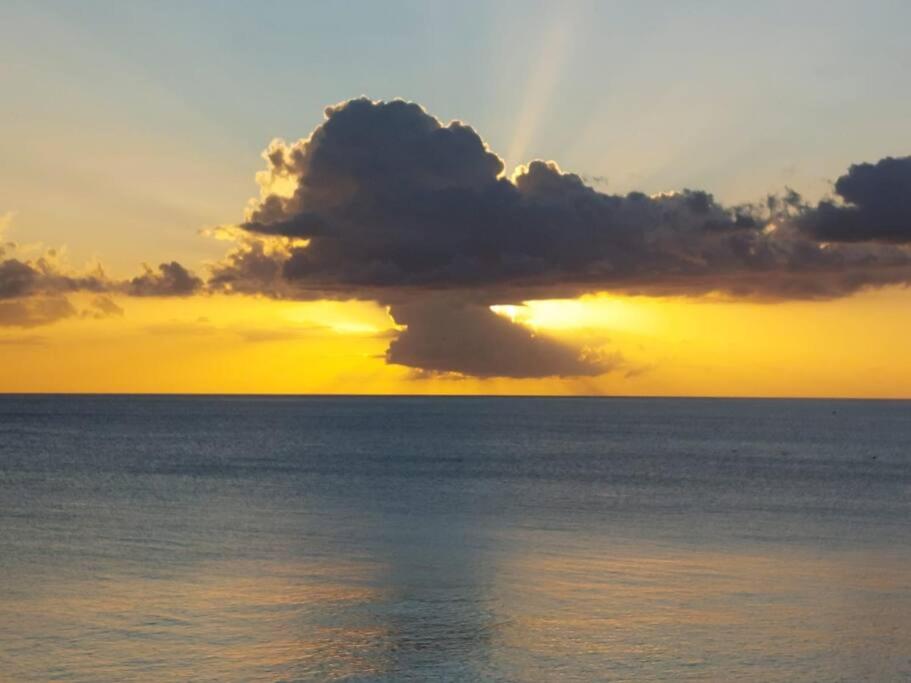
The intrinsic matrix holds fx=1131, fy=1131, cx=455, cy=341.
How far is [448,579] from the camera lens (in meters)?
43.3

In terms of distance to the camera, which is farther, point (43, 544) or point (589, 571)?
point (43, 544)

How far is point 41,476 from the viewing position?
92375mm

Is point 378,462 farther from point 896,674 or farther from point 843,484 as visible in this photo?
point 896,674

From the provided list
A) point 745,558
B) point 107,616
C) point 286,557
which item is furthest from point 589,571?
point 107,616

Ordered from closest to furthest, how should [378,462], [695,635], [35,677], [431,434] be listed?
[35,677], [695,635], [378,462], [431,434]

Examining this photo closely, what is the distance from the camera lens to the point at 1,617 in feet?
116

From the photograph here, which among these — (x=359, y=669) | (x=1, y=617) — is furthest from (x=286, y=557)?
(x=359, y=669)

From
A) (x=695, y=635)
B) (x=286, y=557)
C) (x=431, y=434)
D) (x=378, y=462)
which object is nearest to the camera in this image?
(x=695, y=635)

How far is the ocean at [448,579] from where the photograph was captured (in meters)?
31.1

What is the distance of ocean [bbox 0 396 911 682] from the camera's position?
31.1 meters

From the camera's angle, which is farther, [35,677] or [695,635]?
[695,635]

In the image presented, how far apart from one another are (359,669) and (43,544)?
26501mm

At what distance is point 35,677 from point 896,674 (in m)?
22.6

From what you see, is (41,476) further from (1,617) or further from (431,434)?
(431,434)
